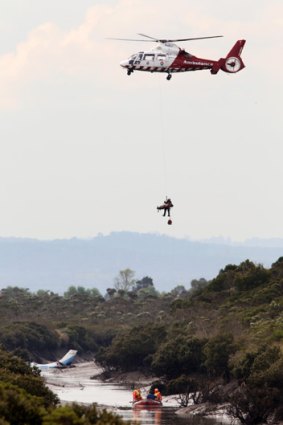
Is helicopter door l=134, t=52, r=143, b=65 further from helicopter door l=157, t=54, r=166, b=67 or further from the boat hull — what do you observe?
the boat hull

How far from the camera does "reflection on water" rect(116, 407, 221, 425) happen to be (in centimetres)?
7731

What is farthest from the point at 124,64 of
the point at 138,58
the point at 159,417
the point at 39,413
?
the point at 39,413

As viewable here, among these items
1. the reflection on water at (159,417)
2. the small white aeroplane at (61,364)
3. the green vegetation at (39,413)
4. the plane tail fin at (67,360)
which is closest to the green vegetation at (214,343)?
the reflection on water at (159,417)

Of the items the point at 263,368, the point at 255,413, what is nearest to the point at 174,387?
the point at 263,368

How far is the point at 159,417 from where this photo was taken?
81562 millimetres

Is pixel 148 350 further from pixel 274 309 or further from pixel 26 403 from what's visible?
pixel 26 403

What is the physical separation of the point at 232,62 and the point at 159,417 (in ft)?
75.7

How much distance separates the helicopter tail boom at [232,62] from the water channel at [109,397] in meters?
21.7

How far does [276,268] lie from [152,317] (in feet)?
210

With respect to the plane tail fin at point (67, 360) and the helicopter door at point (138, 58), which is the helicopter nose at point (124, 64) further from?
the plane tail fin at point (67, 360)

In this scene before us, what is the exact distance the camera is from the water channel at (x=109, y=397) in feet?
261

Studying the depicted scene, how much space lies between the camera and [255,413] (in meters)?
76.3

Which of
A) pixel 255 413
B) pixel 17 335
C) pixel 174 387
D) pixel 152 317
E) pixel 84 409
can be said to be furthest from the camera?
pixel 152 317

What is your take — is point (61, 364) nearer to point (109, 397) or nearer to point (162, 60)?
point (109, 397)
